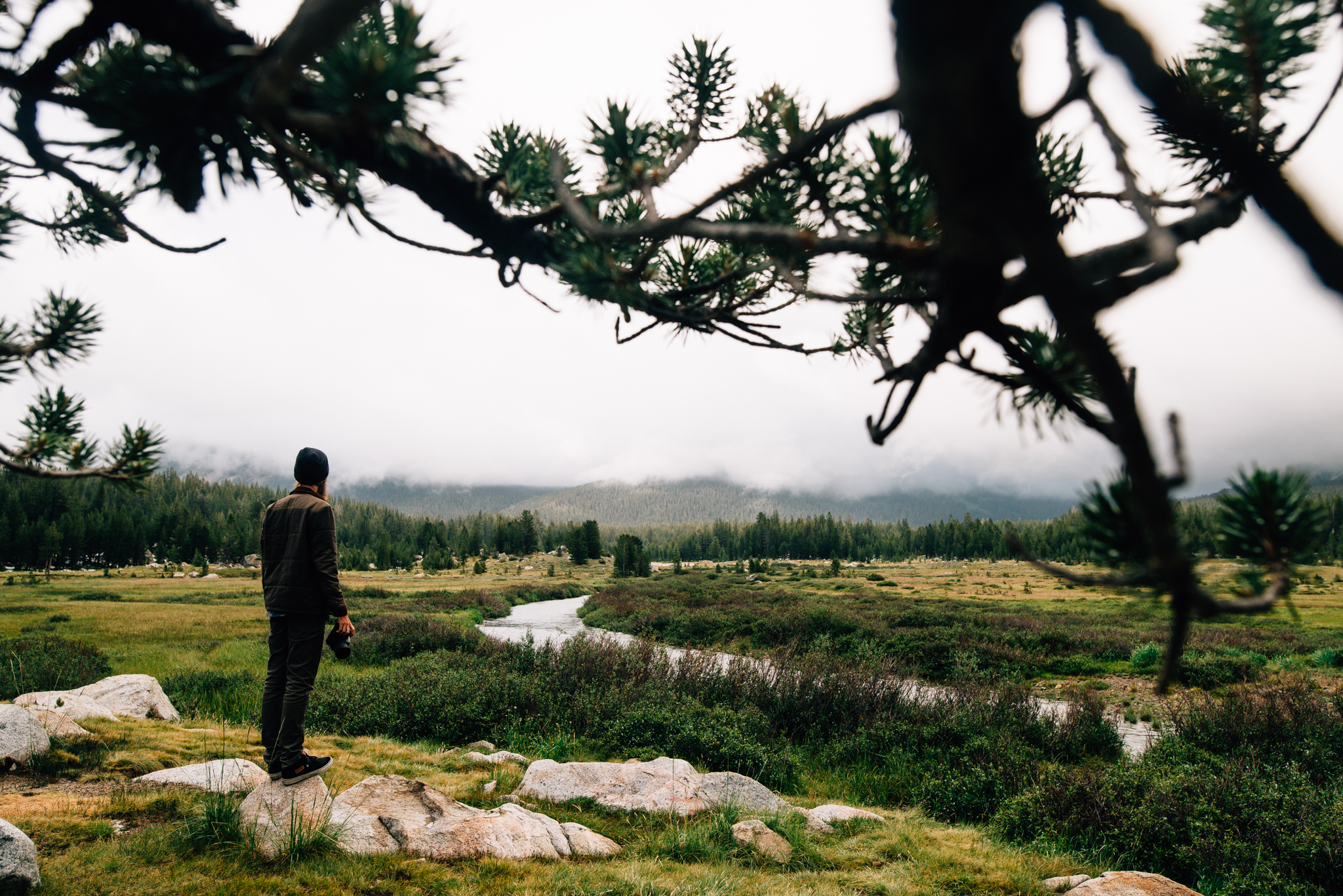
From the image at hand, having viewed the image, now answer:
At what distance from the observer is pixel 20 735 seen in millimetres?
5715

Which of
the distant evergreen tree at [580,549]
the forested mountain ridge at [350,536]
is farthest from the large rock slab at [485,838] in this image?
the distant evergreen tree at [580,549]

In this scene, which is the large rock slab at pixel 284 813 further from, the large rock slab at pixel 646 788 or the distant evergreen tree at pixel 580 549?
the distant evergreen tree at pixel 580 549

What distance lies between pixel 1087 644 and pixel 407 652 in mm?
26212

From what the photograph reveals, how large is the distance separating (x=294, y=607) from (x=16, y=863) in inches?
72.3

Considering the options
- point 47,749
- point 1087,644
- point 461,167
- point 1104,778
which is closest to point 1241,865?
point 1104,778

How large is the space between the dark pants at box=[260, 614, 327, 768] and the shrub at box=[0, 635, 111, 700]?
9.10 m

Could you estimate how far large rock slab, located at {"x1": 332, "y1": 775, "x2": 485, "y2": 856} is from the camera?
184 inches

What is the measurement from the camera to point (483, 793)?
7059 mm

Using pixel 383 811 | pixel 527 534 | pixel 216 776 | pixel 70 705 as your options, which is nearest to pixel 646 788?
pixel 383 811

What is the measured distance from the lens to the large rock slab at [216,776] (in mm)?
5355

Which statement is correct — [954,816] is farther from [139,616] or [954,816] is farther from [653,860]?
[139,616]

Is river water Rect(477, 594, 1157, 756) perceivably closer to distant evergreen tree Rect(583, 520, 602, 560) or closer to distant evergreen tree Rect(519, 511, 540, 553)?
distant evergreen tree Rect(583, 520, 602, 560)

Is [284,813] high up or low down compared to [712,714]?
up

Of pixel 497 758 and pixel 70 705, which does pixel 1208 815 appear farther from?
pixel 70 705
